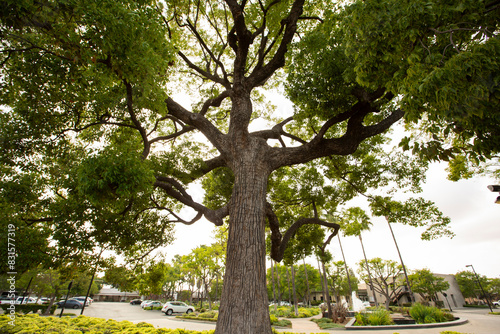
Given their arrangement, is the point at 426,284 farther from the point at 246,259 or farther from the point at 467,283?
the point at 246,259

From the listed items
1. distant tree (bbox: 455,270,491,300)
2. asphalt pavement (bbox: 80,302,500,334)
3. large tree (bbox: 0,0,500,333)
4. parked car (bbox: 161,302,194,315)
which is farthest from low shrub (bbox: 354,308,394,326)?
distant tree (bbox: 455,270,491,300)

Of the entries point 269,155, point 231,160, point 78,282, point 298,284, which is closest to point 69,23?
point 231,160

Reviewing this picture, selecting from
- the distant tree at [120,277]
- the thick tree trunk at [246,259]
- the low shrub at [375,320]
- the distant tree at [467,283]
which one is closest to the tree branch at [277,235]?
the thick tree trunk at [246,259]

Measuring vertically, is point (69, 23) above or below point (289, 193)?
below

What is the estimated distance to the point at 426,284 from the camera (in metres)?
31.1

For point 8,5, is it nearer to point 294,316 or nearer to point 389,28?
point 389,28

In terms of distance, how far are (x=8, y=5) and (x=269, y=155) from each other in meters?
4.50

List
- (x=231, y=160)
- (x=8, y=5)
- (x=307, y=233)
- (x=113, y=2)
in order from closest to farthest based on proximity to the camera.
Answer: (x=8, y=5)
(x=113, y=2)
(x=231, y=160)
(x=307, y=233)

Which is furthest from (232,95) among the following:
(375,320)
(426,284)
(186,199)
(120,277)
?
(426,284)

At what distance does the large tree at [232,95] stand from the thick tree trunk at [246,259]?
0.07ft

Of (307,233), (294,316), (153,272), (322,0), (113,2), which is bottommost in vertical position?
(294,316)

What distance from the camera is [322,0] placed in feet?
22.7

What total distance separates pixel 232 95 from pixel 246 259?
428 cm

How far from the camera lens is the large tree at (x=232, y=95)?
2379 millimetres
